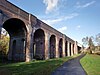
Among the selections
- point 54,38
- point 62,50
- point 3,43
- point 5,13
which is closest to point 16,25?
point 5,13

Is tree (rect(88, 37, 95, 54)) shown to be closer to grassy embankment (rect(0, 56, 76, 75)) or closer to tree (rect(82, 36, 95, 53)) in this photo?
tree (rect(82, 36, 95, 53))

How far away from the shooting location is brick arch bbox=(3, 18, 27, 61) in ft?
75.6

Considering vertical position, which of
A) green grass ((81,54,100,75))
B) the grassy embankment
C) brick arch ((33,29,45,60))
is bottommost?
green grass ((81,54,100,75))

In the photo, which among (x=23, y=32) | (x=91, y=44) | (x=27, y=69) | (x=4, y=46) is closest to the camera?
(x=27, y=69)

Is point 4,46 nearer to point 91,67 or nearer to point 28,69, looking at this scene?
point 28,69

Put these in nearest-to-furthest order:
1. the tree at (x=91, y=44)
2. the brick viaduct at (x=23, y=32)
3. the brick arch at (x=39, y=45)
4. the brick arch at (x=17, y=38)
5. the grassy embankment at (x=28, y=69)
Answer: the grassy embankment at (x=28, y=69)
the brick viaduct at (x=23, y=32)
the brick arch at (x=17, y=38)
the brick arch at (x=39, y=45)
the tree at (x=91, y=44)

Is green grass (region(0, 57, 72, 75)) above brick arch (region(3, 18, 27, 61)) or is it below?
below

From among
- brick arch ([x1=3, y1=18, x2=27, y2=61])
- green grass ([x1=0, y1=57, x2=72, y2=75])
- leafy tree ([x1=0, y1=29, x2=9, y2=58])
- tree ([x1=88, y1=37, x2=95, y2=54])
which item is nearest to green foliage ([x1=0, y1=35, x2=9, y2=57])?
leafy tree ([x1=0, y1=29, x2=9, y2=58])

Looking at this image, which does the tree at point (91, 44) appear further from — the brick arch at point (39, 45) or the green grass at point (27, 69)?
the green grass at point (27, 69)

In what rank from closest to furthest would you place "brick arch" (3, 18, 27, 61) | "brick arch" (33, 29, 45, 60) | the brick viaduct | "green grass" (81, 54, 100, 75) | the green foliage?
"green grass" (81, 54, 100, 75) → the brick viaduct → "brick arch" (3, 18, 27, 61) → "brick arch" (33, 29, 45, 60) → the green foliage

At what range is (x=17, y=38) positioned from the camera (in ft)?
83.0

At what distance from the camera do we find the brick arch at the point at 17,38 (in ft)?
75.6

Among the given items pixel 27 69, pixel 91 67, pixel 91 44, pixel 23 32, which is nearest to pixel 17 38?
pixel 23 32

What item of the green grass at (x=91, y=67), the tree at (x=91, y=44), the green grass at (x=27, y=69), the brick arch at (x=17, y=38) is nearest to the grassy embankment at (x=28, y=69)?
the green grass at (x=27, y=69)
